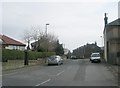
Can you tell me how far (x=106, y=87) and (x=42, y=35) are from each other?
66.3m

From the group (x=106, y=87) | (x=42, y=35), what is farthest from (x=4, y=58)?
(x=42, y=35)

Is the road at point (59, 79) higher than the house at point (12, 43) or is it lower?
lower

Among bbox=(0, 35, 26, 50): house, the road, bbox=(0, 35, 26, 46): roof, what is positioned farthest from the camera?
bbox=(0, 35, 26, 46): roof

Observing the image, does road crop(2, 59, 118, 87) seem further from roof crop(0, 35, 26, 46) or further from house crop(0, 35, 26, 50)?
roof crop(0, 35, 26, 46)

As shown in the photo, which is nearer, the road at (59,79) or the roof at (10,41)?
the road at (59,79)

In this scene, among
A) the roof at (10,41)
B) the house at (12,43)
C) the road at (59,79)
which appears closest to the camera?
the road at (59,79)

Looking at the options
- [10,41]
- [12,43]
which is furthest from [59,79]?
[10,41]

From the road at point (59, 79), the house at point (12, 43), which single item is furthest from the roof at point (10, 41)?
the road at point (59, 79)

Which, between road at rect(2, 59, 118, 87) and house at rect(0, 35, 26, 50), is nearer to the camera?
road at rect(2, 59, 118, 87)

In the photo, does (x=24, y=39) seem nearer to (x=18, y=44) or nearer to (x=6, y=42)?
(x=18, y=44)

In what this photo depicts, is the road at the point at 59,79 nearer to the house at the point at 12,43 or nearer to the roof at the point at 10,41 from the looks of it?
the house at the point at 12,43

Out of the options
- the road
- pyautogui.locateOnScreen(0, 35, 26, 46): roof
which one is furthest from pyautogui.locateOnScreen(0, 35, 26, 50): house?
the road

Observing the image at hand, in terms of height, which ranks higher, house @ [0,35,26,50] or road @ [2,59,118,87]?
house @ [0,35,26,50]

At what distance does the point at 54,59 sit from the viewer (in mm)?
48438
